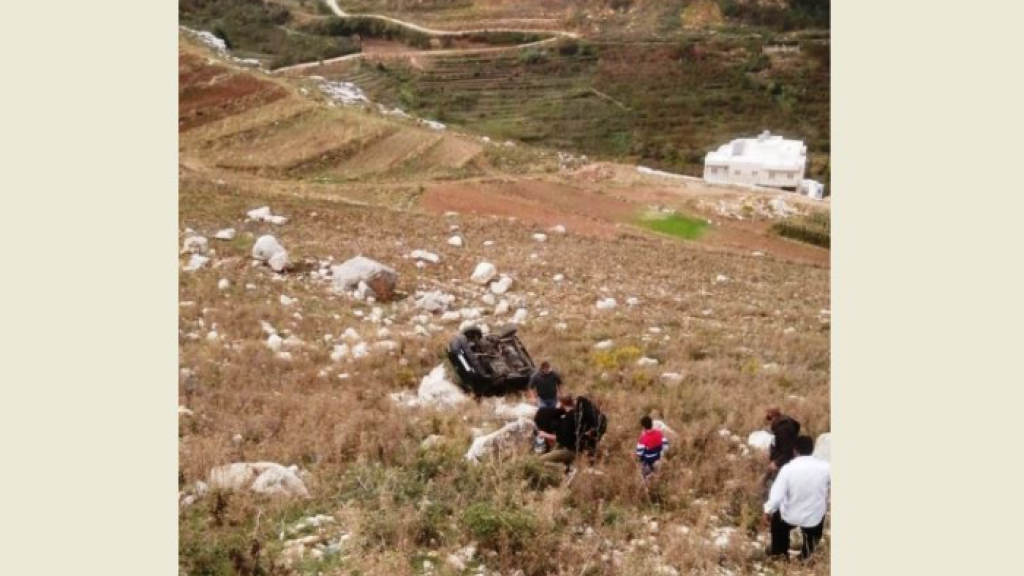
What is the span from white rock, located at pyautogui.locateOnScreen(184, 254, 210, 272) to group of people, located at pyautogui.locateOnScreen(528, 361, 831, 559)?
5.48 meters

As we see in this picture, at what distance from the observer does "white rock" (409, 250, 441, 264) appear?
40.9ft

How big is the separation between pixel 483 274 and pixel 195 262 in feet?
11.7

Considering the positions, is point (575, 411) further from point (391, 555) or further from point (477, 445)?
point (391, 555)

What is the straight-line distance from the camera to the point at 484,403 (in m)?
8.34

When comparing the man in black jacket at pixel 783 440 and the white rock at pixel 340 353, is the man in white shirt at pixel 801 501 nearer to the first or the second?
the man in black jacket at pixel 783 440

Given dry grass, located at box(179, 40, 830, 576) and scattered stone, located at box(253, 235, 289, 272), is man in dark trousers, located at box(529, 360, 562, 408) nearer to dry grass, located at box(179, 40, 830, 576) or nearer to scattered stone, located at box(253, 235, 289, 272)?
dry grass, located at box(179, 40, 830, 576)

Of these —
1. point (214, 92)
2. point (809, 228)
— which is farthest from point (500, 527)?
point (214, 92)

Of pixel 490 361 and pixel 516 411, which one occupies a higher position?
pixel 490 361

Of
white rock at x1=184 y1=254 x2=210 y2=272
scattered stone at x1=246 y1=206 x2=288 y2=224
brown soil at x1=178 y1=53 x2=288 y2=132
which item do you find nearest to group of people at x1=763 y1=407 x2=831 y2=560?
white rock at x1=184 y1=254 x2=210 y2=272

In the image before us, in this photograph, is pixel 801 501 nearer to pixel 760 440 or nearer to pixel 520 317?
pixel 760 440

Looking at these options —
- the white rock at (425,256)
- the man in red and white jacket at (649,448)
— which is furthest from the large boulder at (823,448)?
the white rock at (425,256)

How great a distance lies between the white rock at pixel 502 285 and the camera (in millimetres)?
11609

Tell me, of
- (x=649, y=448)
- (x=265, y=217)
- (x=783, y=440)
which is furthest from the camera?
(x=265, y=217)

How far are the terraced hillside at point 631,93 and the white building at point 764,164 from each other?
1.64 feet
